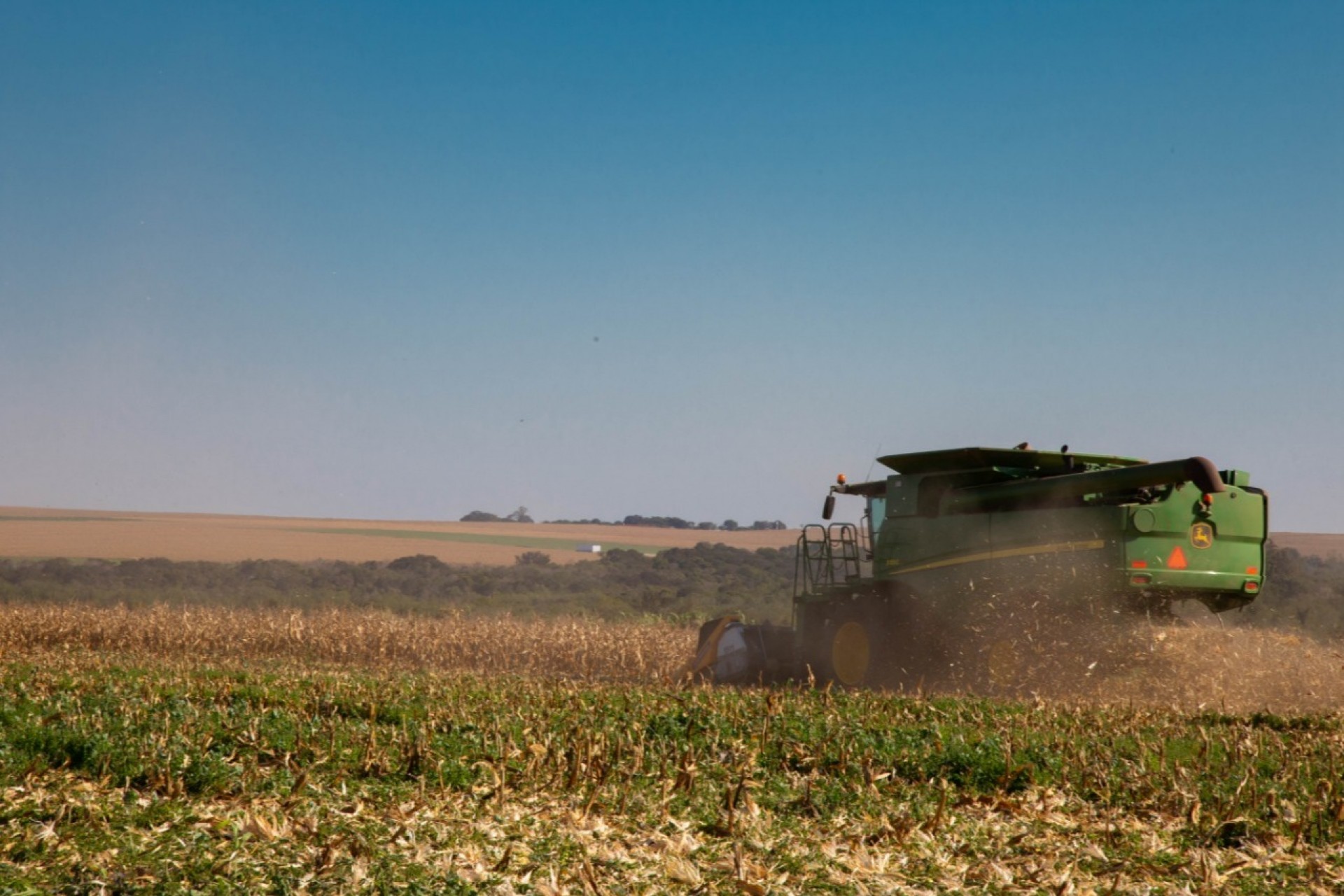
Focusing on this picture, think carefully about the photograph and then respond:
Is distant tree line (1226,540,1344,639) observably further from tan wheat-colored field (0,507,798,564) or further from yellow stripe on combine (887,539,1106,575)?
tan wheat-colored field (0,507,798,564)

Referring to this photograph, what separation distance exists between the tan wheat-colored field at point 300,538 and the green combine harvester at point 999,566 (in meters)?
36.4

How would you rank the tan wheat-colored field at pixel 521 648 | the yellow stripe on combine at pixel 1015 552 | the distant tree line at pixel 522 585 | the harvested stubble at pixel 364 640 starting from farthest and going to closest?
the distant tree line at pixel 522 585 → the harvested stubble at pixel 364 640 → the tan wheat-colored field at pixel 521 648 → the yellow stripe on combine at pixel 1015 552

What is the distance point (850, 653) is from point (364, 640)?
9.65 metres

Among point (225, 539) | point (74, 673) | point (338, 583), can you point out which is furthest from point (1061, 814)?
point (225, 539)

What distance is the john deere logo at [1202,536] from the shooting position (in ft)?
37.7

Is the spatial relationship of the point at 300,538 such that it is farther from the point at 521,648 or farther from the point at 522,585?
the point at 521,648

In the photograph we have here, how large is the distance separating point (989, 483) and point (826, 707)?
3903mm

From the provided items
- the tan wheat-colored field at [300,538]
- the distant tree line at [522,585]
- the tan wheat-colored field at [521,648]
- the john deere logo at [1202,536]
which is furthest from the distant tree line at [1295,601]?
the tan wheat-colored field at [300,538]

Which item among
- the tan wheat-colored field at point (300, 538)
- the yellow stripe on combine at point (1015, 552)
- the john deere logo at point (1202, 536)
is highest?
the john deere logo at point (1202, 536)

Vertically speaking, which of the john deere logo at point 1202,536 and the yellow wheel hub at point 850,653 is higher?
the john deere logo at point 1202,536

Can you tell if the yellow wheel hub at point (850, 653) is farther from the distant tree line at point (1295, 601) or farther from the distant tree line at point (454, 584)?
the distant tree line at point (454, 584)

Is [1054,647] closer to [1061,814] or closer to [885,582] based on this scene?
[885,582]

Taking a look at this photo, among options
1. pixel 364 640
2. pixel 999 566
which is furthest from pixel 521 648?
pixel 999 566

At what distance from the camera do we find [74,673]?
12914 mm
